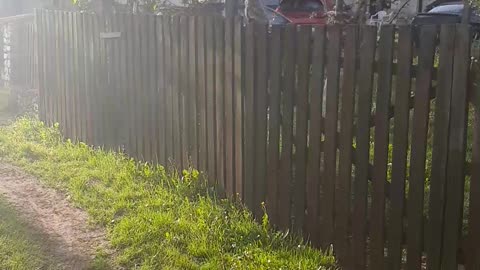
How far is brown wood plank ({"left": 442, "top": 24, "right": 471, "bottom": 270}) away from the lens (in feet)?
11.6

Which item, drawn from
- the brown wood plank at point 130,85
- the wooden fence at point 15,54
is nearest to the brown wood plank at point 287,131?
the brown wood plank at point 130,85

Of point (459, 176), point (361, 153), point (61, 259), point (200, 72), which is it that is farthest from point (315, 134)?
point (61, 259)

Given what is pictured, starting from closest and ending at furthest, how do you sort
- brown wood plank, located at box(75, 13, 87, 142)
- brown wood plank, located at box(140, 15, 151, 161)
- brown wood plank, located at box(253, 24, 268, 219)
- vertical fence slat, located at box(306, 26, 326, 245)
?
vertical fence slat, located at box(306, 26, 326, 245) → brown wood plank, located at box(253, 24, 268, 219) → brown wood plank, located at box(140, 15, 151, 161) → brown wood plank, located at box(75, 13, 87, 142)

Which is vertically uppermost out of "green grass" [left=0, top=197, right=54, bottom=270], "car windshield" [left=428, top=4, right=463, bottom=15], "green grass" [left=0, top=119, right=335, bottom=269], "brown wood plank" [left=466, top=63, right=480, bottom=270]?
"car windshield" [left=428, top=4, right=463, bottom=15]

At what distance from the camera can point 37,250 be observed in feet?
15.6

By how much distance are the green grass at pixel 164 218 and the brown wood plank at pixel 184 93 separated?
0.23 metres

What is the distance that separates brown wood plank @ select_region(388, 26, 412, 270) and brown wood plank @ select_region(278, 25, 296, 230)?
0.97 metres

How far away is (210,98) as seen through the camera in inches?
224

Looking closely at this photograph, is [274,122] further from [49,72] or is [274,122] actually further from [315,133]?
[49,72]

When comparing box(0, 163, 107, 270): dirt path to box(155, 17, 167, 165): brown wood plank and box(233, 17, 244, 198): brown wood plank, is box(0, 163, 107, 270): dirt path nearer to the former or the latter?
box(155, 17, 167, 165): brown wood plank

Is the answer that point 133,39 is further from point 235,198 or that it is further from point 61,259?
point 61,259

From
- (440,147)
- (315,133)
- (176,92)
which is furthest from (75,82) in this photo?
(440,147)

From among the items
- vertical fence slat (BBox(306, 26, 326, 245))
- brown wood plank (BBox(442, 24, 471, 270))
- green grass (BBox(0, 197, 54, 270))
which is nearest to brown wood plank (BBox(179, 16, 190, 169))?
green grass (BBox(0, 197, 54, 270))

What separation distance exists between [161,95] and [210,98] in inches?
34.2
